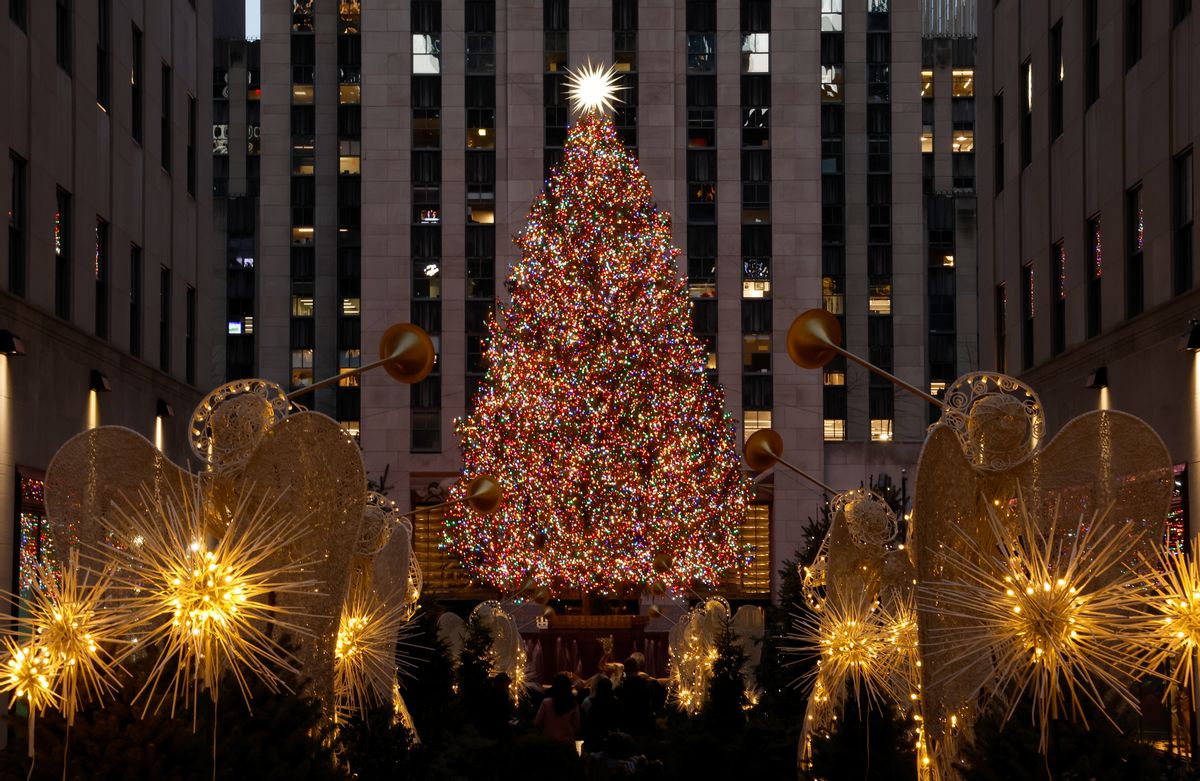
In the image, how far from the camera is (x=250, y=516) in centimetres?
1010

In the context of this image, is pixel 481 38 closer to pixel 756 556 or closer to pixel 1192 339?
pixel 756 556

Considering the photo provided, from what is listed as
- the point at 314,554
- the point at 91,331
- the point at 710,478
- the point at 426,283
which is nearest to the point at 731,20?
the point at 426,283

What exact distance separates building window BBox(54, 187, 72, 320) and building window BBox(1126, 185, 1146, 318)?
1555 centimetres

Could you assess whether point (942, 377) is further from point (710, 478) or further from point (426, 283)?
point (710, 478)

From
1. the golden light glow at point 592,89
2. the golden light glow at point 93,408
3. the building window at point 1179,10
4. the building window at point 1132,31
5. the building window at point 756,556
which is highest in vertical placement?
the golden light glow at point 592,89

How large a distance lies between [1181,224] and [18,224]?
15.6 m

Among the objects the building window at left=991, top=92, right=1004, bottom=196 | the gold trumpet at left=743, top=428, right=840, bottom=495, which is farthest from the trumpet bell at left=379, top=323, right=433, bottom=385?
the building window at left=991, top=92, right=1004, bottom=196

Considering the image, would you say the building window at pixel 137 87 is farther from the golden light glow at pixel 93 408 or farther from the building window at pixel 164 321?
the golden light glow at pixel 93 408

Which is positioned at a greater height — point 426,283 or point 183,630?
point 426,283

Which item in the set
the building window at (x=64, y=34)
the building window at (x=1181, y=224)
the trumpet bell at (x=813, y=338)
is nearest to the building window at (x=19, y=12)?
the building window at (x=64, y=34)

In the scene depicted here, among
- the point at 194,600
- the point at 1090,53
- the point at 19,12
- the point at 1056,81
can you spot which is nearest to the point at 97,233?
the point at 19,12

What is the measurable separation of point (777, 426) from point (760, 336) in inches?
133

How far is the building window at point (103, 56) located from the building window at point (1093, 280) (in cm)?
1593

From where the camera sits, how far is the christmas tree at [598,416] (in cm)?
3828
